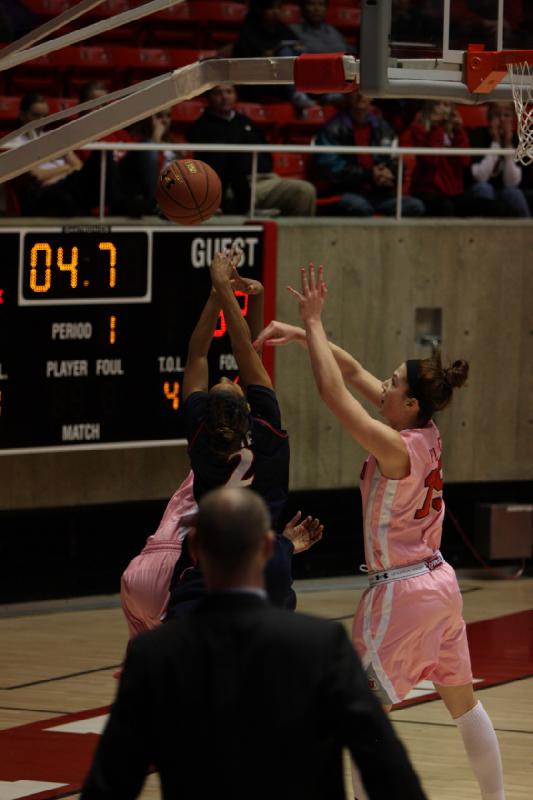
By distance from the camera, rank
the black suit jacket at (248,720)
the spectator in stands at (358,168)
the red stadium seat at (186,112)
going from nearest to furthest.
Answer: the black suit jacket at (248,720) → the spectator in stands at (358,168) → the red stadium seat at (186,112)

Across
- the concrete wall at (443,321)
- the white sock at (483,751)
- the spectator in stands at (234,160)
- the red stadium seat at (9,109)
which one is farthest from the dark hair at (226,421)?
the red stadium seat at (9,109)

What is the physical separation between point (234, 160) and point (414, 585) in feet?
20.5

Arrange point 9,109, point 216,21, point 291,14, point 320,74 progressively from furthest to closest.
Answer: point 291,14, point 216,21, point 9,109, point 320,74

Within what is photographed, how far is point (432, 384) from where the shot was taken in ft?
19.4

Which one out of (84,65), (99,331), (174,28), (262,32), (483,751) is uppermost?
(174,28)

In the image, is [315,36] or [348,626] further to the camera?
[315,36]

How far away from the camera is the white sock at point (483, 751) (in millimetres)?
5930

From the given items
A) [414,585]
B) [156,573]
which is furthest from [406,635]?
[156,573]

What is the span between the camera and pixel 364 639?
5914mm

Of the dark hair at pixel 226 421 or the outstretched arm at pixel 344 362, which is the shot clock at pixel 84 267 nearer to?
the outstretched arm at pixel 344 362

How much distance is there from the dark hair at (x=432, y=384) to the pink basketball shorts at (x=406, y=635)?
0.61 m

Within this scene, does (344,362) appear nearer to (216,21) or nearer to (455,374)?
(455,374)

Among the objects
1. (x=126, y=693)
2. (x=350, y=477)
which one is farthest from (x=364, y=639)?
(x=350, y=477)

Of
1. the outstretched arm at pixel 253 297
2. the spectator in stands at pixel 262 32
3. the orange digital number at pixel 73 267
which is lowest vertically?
the outstretched arm at pixel 253 297
